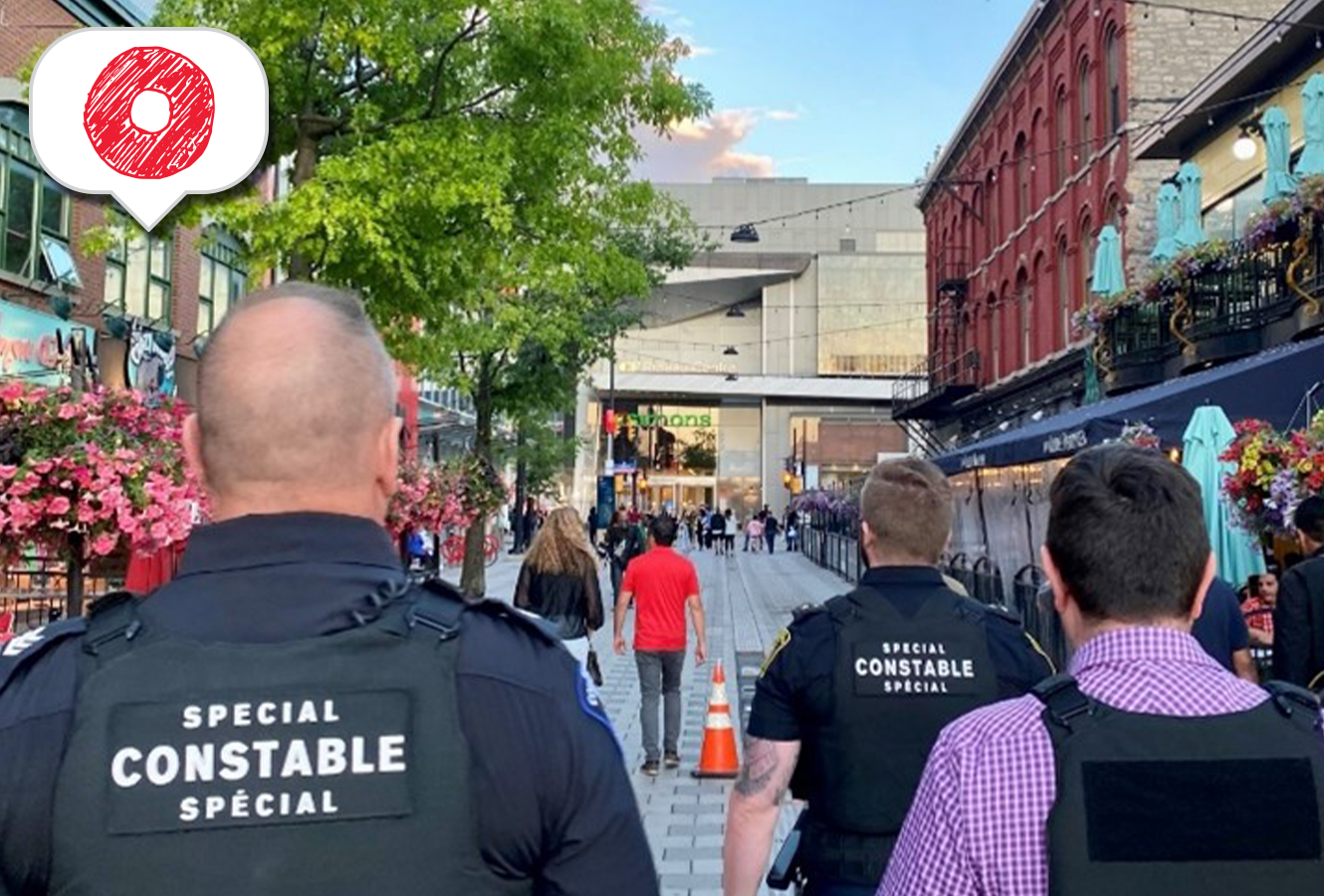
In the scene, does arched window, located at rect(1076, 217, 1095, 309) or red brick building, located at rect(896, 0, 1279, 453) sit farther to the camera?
arched window, located at rect(1076, 217, 1095, 309)

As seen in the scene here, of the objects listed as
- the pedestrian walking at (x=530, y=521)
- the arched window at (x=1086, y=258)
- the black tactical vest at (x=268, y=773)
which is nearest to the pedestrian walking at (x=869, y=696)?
the black tactical vest at (x=268, y=773)

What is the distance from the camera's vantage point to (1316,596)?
5.48 m

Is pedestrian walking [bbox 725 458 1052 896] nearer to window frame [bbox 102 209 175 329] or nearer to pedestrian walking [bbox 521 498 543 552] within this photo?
window frame [bbox 102 209 175 329]

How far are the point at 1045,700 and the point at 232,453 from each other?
1268mm

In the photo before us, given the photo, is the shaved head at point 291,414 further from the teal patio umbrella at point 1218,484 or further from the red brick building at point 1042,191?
the red brick building at point 1042,191

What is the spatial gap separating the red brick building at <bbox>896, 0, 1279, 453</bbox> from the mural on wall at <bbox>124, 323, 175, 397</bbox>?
18.4m

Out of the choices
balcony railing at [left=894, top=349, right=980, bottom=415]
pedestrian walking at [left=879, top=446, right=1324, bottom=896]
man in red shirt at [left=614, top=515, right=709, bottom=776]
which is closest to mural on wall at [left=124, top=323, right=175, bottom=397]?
man in red shirt at [left=614, top=515, right=709, bottom=776]

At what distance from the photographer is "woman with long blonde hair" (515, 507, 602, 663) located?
9.33 metres

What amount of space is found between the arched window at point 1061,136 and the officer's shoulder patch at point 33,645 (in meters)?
28.9

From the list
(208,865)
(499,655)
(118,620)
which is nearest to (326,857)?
(208,865)

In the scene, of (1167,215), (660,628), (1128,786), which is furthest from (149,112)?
(1167,215)

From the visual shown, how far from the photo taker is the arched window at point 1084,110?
27.0 m

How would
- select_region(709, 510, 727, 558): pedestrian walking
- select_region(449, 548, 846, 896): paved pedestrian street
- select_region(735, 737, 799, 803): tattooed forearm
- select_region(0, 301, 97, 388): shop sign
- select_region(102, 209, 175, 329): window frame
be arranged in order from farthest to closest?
select_region(709, 510, 727, 558): pedestrian walking → select_region(102, 209, 175, 329): window frame → select_region(0, 301, 97, 388): shop sign → select_region(449, 548, 846, 896): paved pedestrian street → select_region(735, 737, 799, 803): tattooed forearm

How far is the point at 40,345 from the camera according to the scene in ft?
62.6
